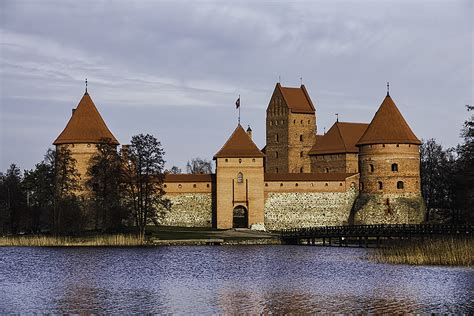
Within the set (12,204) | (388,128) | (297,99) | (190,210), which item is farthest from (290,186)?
(12,204)

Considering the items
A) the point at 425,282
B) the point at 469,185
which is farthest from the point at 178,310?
the point at 469,185

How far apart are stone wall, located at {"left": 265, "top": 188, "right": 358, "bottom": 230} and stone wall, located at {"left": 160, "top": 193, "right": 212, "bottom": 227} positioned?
3.37m

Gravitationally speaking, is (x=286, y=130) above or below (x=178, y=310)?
above

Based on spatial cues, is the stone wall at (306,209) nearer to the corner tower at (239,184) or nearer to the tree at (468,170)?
the corner tower at (239,184)

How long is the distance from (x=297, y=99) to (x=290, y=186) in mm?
13907

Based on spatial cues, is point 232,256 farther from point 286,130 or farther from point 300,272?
point 286,130

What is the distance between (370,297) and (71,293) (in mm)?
6887

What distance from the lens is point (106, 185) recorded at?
146ft

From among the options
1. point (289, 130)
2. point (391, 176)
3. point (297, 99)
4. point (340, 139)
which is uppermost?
point (297, 99)

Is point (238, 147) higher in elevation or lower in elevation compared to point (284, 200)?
higher

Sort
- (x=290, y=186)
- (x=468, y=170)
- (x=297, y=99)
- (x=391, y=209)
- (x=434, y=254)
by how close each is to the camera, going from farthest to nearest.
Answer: (x=297, y=99), (x=290, y=186), (x=391, y=209), (x=468, y=170), (x=434, y=254)

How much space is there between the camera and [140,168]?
141 feet

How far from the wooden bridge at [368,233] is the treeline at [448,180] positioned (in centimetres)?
152

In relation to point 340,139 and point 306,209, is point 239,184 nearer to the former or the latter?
point 306,209
